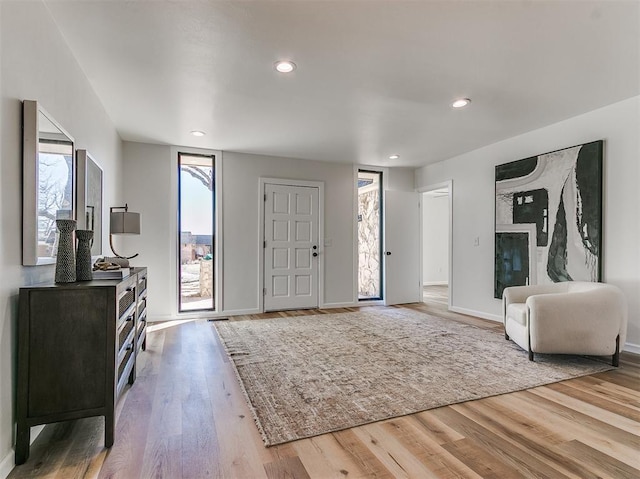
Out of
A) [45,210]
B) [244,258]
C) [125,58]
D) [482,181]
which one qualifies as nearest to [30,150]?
[45,210]

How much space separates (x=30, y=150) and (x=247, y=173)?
11.5 feet

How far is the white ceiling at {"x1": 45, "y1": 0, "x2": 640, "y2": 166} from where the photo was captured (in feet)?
6.54

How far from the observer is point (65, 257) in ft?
6.20

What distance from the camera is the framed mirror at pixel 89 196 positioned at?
252 centimetres

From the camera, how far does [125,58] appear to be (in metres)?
2.47

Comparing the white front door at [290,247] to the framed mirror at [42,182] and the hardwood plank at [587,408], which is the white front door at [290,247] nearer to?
the framed mirror at [42,182]

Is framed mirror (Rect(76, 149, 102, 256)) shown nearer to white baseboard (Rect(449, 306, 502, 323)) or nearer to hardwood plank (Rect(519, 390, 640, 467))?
hardwood plank (Rect(519, 390, 640, 467))

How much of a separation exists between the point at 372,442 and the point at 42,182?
227 cm

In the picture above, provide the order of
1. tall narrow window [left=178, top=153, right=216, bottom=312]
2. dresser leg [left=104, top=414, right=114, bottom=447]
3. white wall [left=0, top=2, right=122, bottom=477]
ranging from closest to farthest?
white wall [left=0, top=2, right=122, bottom=477] < dresser leg [left=104, top=414, right=114, bottom=447] < tall narrow window [left=178, top=153, right=216, bottom=312]

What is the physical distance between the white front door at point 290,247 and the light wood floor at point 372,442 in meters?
2.84

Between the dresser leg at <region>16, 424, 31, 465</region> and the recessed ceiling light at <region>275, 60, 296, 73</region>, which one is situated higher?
the recessed ceiling light at <region>275, 60, 296, 73</region>

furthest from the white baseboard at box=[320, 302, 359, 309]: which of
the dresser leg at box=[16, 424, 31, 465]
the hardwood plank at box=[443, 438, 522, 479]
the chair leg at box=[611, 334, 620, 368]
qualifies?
the dresser leg at box=[16, 424, 31, 465]

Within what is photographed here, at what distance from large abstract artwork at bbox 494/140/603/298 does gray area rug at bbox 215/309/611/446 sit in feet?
3.09

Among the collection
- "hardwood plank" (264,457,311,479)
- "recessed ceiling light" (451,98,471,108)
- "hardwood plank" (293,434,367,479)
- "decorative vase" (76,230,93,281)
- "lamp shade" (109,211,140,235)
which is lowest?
"hardwood plank" (264,457,311,479)
